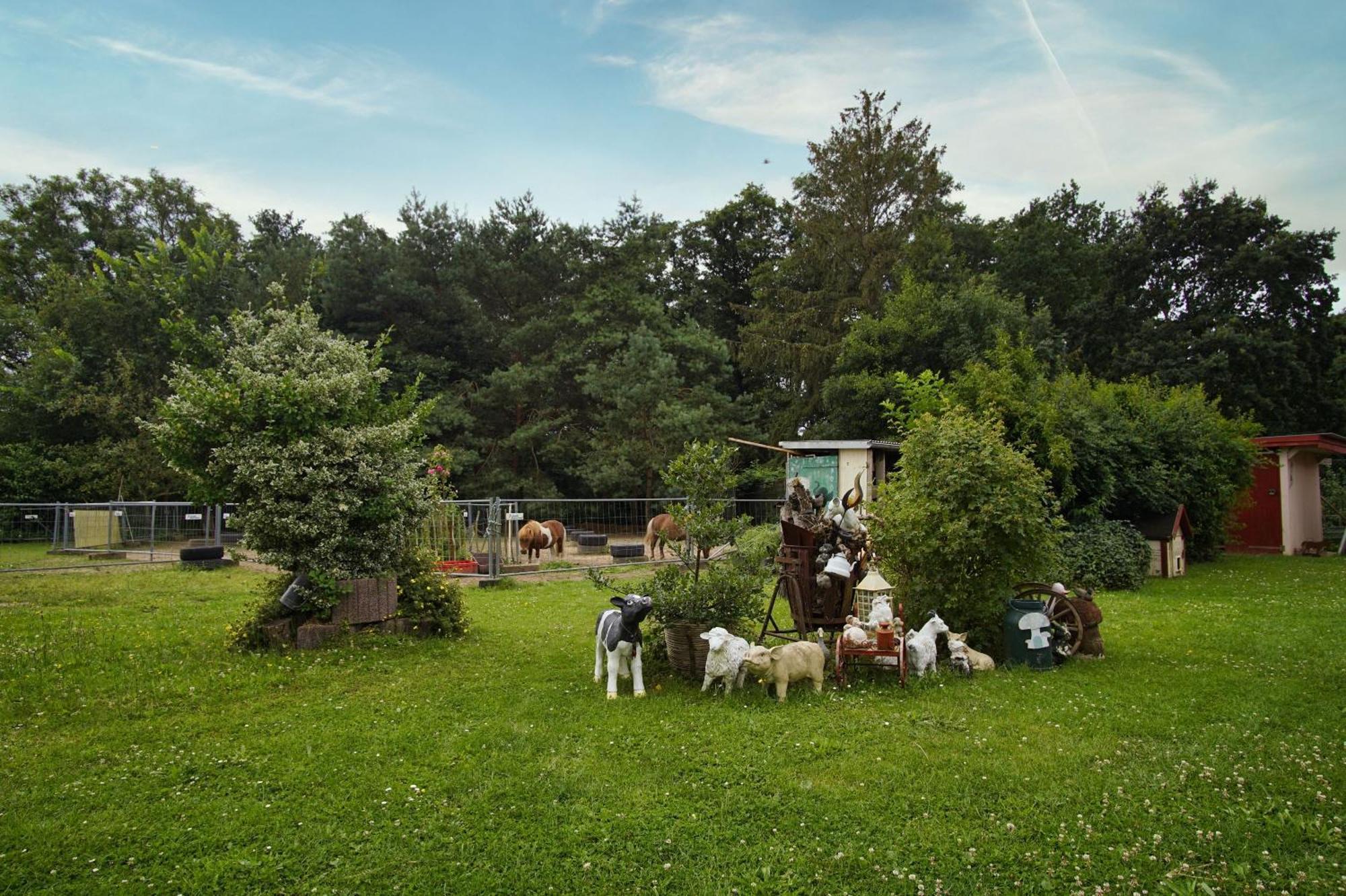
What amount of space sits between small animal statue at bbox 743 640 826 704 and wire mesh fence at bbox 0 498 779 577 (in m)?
7.24

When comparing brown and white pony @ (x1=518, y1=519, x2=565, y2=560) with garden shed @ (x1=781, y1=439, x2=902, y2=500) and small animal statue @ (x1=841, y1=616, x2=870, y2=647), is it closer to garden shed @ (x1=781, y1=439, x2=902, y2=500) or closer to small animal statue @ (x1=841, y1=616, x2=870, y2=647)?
Answer: garden shed @ (x1=781, y1=439, x2=902, y2=500)

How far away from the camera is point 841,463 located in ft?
45.7

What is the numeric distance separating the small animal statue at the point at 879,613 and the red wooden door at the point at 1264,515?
16.3m

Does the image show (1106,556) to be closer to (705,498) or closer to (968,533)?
(968,533)

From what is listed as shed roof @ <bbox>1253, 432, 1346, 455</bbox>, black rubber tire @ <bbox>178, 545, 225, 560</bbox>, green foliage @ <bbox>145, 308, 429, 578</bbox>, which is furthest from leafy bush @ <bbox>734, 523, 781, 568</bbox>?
shed roof @ <bbox>1253, 432, 1346, 455</bbox>

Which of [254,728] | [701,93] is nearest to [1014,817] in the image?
[254,728]

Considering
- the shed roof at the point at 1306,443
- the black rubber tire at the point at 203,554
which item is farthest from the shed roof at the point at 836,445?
the black rubber tire at the point at 203,554

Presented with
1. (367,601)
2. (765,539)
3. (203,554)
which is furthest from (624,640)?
(203,554)

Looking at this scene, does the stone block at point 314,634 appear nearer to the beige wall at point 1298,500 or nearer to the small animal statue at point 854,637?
the small animal statue at point 854,637

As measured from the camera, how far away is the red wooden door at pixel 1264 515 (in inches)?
692

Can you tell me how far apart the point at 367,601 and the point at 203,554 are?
29.4ft

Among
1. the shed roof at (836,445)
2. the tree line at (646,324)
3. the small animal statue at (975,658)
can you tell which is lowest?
the small animal statue at (975,658)

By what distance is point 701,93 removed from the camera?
378 inches

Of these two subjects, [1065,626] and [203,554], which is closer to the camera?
[1065,626]
